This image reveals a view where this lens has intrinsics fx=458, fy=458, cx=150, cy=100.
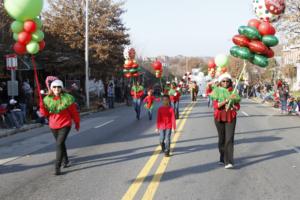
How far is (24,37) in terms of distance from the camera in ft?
26.9

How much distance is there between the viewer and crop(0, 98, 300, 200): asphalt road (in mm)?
6859

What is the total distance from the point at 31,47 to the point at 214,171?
4016 mm

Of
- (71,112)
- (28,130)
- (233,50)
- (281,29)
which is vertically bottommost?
(28,130)

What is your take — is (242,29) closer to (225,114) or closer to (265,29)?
(265,29)

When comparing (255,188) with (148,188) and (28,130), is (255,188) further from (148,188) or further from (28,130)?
(28,130)

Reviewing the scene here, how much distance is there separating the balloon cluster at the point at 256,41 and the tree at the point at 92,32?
2301 centimetres

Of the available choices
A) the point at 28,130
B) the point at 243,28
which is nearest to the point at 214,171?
the point at 243,28

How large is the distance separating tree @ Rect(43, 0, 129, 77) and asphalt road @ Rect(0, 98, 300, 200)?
17932 mm

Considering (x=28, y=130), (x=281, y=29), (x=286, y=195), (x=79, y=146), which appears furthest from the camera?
(x=281, y=29)

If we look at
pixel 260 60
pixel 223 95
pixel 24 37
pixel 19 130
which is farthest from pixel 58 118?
pixel 19 130

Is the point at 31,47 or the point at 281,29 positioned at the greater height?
the point at 281,29

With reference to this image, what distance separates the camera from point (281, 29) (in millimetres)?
24859

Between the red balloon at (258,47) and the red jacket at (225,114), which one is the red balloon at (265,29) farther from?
the red jacket at (225,114)

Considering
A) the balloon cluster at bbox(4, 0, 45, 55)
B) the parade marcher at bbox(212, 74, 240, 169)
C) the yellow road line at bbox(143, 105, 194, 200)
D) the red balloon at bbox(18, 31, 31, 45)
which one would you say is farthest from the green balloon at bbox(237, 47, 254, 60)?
the red balloon at bbox(18, 31, 31, 45)
